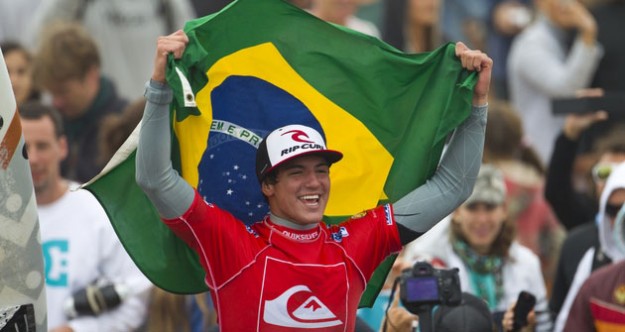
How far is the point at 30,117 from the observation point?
919 cm

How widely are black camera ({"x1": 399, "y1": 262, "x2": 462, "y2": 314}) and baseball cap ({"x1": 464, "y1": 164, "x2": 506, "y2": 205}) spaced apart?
1923 millimetres

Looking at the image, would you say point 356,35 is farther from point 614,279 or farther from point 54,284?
point 54,284

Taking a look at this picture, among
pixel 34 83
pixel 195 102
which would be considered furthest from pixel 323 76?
pixel 34 83

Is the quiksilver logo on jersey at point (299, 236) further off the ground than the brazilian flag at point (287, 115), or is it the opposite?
the brazilian flag at point (287, 115)

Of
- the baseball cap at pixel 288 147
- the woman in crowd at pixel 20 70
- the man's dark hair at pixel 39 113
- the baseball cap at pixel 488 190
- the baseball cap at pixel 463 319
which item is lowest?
the baseball cap at pixel 463 319


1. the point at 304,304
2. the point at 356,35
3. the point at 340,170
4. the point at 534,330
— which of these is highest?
the point at 356,35

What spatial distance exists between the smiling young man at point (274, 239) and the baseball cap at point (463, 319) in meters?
0.71

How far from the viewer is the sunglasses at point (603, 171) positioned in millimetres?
9406

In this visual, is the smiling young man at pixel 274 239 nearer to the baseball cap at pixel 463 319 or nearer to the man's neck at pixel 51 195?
the baseball cap at pixel 463 319

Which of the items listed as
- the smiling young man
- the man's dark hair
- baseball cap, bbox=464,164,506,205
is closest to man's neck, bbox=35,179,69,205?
the man's dark hair

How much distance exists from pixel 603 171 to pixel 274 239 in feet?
10.9

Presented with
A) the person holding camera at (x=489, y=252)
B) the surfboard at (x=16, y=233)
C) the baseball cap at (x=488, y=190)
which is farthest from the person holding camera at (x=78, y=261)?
the baseball cap at (x=488, y=190)

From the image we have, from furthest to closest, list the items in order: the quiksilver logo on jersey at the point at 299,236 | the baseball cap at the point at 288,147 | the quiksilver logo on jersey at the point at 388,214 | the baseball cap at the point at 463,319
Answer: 1. the baseball cap at the point at 463,319
2. the quiksilver logo on jersey at the point at 388,214
3. the quiksilver logo on jersey at the point at 299,236
4. the baseball cap at the point at 288,147

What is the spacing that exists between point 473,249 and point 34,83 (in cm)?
363
